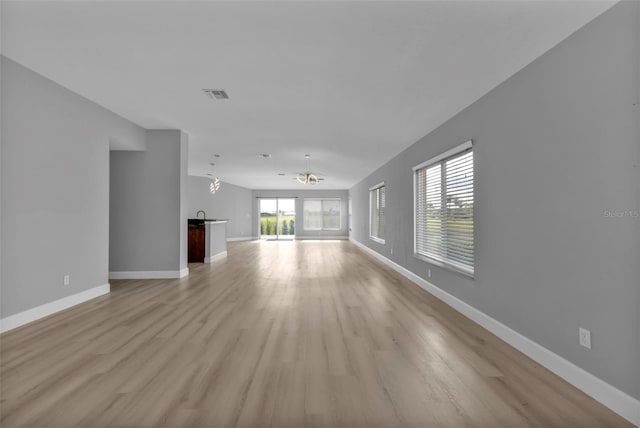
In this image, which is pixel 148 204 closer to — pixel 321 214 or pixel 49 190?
pixel 49 190

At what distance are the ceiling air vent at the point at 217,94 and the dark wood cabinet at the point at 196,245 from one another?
15.0ft

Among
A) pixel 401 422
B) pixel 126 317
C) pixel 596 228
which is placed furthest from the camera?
pixel 126 317

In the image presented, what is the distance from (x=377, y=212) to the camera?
898cm

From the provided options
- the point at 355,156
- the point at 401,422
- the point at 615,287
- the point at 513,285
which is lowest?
the point at 401,422

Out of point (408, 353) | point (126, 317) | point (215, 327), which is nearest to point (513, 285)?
point (408, 353)

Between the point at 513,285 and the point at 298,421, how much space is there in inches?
89.2

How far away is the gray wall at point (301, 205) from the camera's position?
569 inches

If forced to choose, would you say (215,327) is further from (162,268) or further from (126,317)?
(162,268)

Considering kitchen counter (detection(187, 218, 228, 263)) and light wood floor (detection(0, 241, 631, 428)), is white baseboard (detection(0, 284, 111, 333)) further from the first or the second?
kitchen counter (detection(187, 218, 228, 263))

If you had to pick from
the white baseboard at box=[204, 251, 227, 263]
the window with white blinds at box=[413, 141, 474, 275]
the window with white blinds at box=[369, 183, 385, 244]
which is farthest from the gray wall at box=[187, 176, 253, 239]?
the window with white blinds at box=[413, 141, 474, 275]

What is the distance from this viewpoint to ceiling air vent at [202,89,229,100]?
11.3ft

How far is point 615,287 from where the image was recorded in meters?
1.87

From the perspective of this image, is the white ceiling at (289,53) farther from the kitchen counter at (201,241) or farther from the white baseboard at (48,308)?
the kitchen counter at (201,241)

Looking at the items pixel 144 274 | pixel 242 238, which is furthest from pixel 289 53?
pixel 242 238
